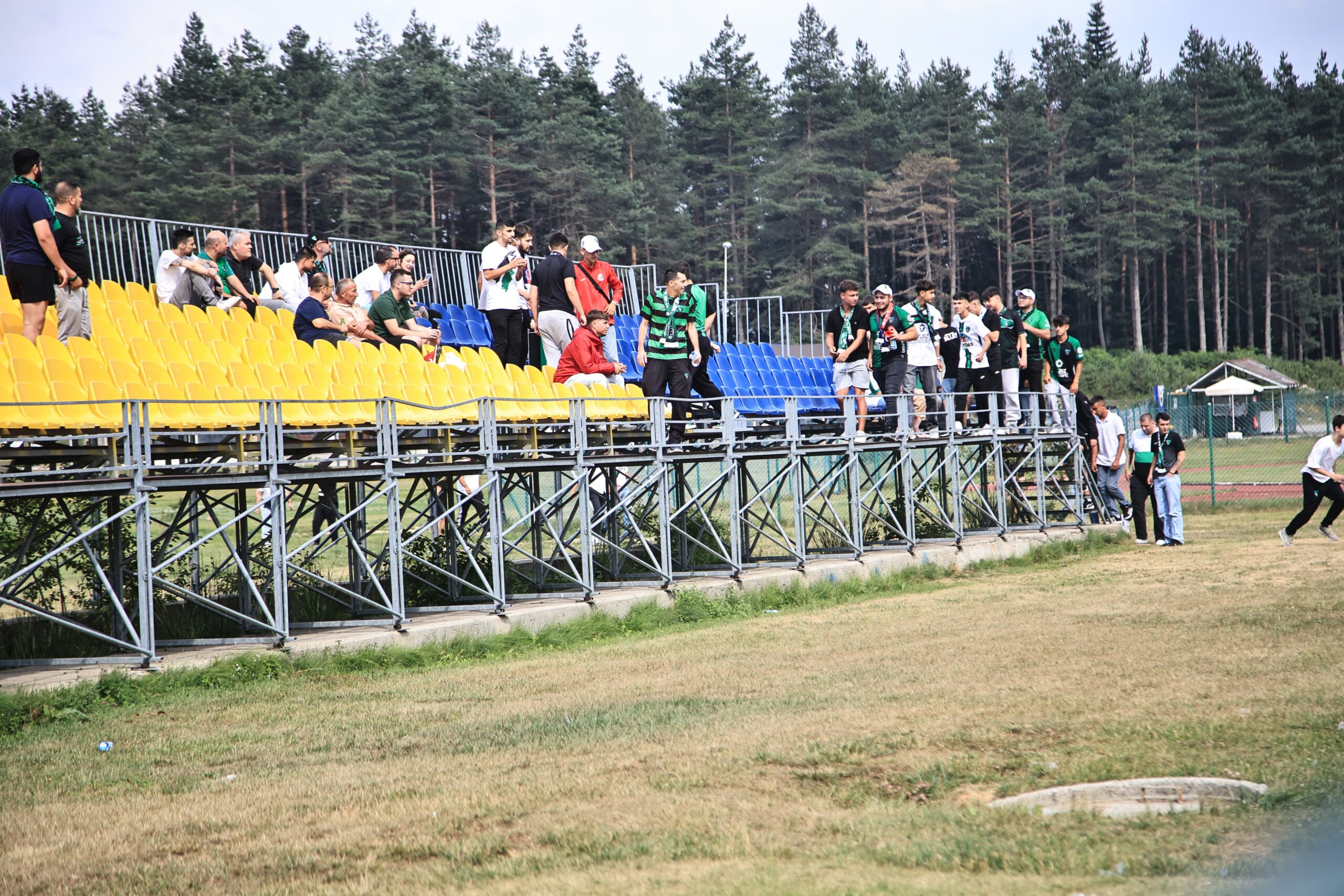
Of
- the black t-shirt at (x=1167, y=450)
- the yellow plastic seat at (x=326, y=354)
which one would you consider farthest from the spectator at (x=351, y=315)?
the black t-shirt at (x=1167, y=450)

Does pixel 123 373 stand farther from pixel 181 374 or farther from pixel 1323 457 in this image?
pixel 1323 457

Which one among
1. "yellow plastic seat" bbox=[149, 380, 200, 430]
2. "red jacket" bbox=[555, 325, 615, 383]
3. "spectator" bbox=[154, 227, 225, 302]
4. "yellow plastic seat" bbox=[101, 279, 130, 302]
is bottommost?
"yellow plastic seat" bbox=[149, 380, 200, 430]

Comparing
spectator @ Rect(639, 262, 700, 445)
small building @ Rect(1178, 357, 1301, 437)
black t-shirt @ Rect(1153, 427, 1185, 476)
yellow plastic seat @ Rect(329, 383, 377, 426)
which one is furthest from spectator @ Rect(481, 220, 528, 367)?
small building @ Rect(1178, 357, 1301, 437)

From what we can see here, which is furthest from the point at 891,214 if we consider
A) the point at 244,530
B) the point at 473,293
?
the point at 244,530

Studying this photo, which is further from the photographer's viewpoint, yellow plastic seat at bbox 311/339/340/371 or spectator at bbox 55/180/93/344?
yellow plastic seat at bbox 311/339/340/371

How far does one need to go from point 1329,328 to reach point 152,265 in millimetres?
79882

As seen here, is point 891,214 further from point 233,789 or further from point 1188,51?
point 233,789

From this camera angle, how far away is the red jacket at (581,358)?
14859mm

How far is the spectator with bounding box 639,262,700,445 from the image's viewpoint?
1464 centimetres

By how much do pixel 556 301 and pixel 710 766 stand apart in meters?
9.13

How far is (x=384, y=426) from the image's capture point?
1160 centimetres

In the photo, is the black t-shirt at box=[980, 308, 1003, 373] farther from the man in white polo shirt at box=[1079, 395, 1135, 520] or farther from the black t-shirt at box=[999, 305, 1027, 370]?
the man in white polo shirt at box=[1079, 395, 1135, 520]

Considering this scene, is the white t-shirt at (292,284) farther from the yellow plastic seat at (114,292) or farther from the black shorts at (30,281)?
the black shorts at (30,281)

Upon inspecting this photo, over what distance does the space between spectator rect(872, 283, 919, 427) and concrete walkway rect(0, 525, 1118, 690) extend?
2.28 meters
